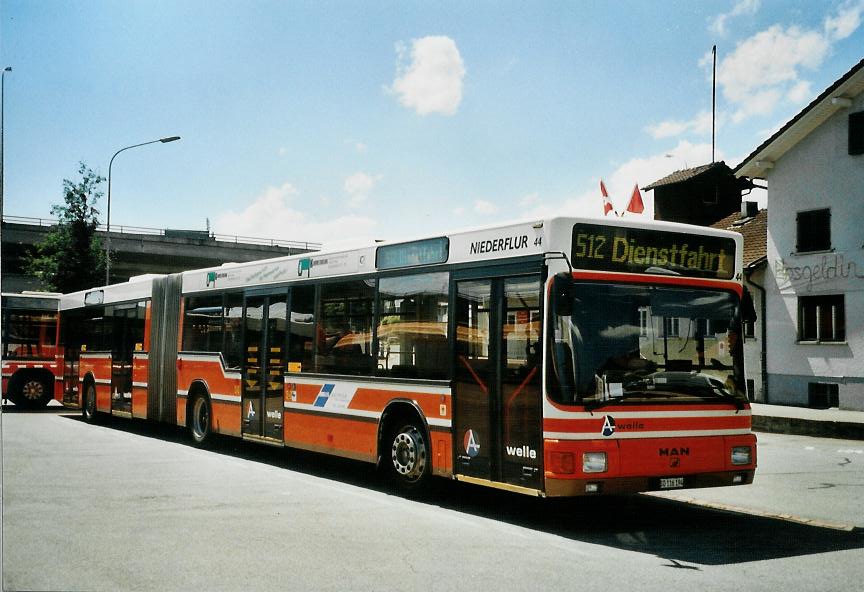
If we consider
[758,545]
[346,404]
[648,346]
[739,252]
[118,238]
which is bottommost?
[758,545]

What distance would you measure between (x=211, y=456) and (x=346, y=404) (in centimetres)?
373

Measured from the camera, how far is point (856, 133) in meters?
27.9

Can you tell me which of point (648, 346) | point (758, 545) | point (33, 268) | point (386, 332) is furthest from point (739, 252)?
point (33, 268)

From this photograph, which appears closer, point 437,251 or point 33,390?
point 437,251

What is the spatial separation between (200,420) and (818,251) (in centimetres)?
2003

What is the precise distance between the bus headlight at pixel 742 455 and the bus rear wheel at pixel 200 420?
31.2ft

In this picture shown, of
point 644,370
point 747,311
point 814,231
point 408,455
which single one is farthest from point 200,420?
point 814,231

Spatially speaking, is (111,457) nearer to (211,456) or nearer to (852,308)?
(211,456)

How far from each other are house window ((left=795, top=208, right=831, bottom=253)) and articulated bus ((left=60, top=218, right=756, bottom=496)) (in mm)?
20309

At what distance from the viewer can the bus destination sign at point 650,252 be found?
8.91 meters

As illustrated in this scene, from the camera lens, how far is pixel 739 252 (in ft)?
32.4

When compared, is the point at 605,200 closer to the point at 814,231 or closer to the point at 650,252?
the point at 650,252

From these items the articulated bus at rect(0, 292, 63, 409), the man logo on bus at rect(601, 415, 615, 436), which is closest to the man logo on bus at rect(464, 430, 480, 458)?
the man logo on bus at rect(601, 415, 615, 436)

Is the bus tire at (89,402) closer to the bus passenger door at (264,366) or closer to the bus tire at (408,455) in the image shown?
the bus passenger door at (264,366)
